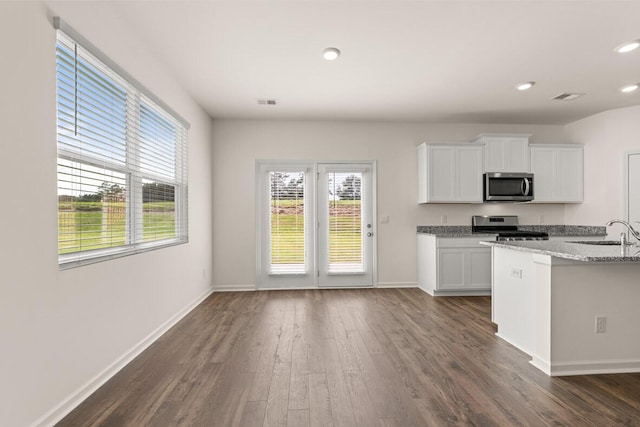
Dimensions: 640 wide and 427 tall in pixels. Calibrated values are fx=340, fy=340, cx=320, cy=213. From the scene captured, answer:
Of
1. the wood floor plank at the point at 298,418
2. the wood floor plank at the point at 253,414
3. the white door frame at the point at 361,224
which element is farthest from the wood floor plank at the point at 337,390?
the white door frame at the point at 361,224

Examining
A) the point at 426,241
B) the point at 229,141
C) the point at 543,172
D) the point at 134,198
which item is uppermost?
the point at 229,141

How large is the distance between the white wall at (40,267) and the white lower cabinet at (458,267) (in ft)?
12.5

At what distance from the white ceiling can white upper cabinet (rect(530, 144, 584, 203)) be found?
65cm

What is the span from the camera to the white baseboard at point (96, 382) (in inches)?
73.0

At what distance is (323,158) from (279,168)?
27.7 inches

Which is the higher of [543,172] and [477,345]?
[543,172]

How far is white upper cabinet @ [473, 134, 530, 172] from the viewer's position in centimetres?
506

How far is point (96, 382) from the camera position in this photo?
7.40 ft

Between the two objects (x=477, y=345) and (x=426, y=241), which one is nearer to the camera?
(x=477, y=345)

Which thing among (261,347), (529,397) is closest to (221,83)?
(261,347)

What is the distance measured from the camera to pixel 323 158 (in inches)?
209

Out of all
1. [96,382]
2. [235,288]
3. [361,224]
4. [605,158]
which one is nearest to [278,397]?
[96,382]

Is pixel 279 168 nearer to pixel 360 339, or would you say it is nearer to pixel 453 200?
pixel 453 200

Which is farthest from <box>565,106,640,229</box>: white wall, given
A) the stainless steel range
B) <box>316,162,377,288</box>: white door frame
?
<box>316,162,377,288</box>: white door frame
